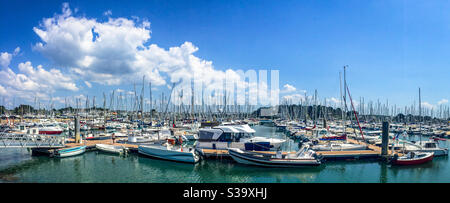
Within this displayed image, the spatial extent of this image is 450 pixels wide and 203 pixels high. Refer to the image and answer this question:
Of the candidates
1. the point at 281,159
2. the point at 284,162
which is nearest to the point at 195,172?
the point at 281,159

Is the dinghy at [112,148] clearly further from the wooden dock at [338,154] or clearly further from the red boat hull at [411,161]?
the red boat hull at [411,161]

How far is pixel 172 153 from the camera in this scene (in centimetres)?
2597

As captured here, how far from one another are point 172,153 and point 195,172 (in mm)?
4914

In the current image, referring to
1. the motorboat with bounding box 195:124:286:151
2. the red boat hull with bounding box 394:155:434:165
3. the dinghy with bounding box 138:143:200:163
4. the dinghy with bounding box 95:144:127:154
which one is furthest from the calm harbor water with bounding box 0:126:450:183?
the motorboat with bounding box 195:124:286:151

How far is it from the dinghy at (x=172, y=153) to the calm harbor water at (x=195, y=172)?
2.25ft

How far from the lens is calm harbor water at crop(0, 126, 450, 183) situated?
2020 centimetres

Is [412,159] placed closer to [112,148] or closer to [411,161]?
[411,161]

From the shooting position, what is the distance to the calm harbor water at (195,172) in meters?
20.2

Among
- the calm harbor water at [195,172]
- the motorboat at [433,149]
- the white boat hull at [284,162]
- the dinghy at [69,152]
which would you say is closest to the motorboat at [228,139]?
the calm harbor water at [195,172]

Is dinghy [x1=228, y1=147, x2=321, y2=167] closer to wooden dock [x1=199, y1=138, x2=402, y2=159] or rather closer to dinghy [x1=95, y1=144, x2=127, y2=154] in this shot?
wooden dock [x1=199, y1=138, x2=402, y2=159]

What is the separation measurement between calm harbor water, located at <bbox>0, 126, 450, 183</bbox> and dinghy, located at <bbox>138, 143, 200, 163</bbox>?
0.68m
